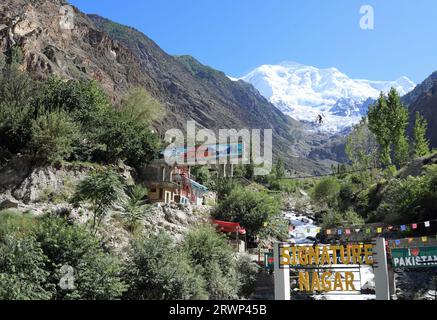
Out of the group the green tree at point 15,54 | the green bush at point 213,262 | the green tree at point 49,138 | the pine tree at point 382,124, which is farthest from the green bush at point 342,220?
the green tree at point 15,54

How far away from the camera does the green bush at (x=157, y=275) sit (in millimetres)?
22609

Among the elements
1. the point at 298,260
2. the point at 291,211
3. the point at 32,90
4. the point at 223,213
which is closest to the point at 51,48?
the point at 32,90

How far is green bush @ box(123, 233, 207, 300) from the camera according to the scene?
2261cm

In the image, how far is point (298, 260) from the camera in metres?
21.2

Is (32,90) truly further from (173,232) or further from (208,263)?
(208,263)

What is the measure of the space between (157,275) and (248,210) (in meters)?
19.9

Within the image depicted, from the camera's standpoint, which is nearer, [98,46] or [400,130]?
[400,130]

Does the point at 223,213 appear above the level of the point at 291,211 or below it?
below

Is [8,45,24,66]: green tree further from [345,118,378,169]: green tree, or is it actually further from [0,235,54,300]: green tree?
[0,235,54,300]: green tree

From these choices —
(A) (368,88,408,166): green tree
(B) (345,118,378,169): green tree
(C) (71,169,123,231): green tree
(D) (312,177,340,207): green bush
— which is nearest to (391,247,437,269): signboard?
(C) (71,169,123,231): green tree

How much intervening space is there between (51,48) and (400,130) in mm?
79837

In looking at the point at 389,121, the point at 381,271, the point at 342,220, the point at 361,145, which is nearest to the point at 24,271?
the point at 381,271

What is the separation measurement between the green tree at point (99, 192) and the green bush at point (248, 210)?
53.8 feet

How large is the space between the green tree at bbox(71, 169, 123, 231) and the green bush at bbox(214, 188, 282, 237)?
16387 mm
